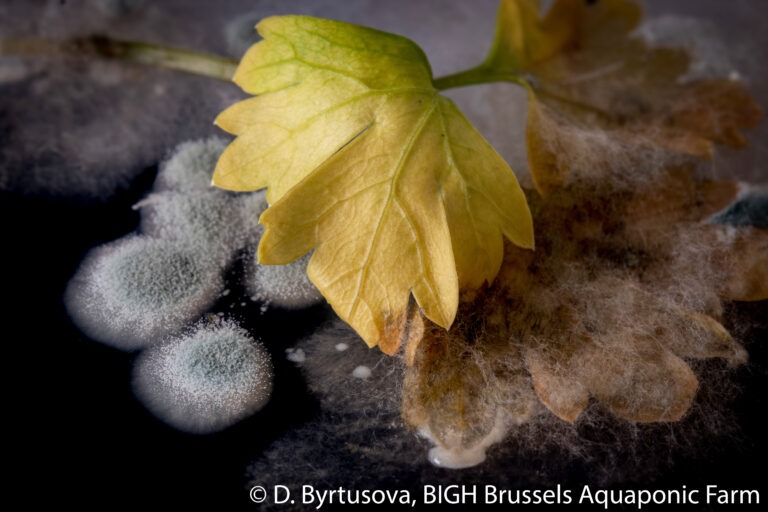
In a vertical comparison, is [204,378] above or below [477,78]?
below

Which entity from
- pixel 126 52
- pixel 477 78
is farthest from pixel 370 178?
pixel 126 52

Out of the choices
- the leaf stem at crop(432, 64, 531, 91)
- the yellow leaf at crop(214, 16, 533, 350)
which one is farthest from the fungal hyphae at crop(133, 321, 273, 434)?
the leaf stem at crop(432, 64, 531, 91)

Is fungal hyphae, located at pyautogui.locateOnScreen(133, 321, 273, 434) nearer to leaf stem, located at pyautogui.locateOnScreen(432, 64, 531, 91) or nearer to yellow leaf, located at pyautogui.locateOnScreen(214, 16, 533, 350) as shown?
yellow leaf, located at pyautogui.locateOnScreen(214, 16, 533, 350)

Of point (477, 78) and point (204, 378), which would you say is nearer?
point (204, 378)

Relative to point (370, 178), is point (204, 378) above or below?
below

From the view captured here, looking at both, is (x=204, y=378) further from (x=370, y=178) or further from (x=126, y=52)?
(x=126, y=52)

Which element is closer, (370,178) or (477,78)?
(370,178)
